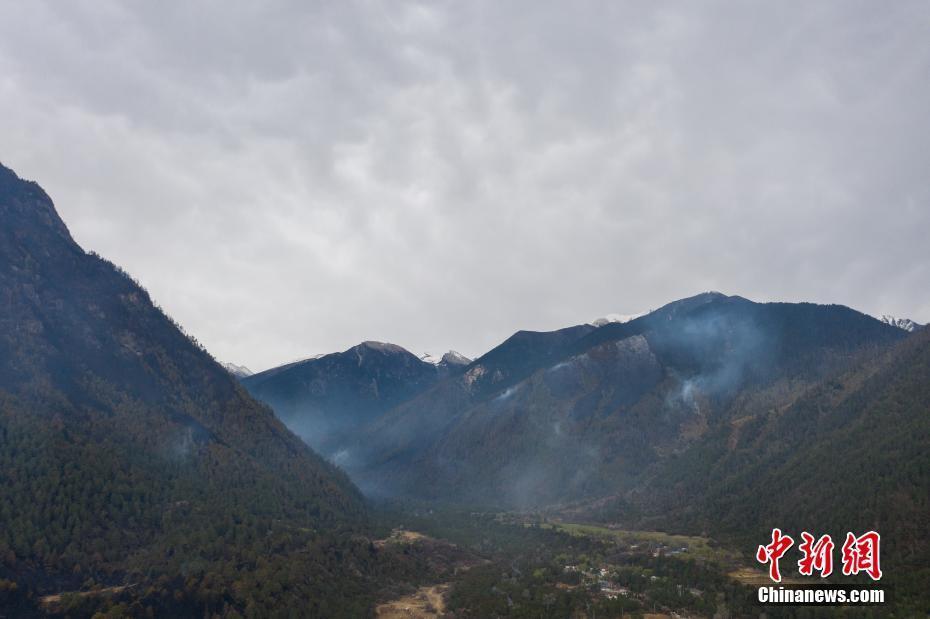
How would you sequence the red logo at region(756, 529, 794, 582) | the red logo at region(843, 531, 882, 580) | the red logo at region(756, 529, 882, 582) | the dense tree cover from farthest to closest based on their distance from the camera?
the red logo at region(756, 529, 794, 582), the dense tree cover, the red logo at region(756, 529, 882, 582), the red logo at region(843, 531, 882, 580)

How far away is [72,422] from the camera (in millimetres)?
126125

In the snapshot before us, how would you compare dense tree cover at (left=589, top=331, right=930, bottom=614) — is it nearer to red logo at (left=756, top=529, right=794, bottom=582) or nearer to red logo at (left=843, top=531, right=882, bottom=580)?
red logo at (left=843, top=531, right=882, bottom=580)

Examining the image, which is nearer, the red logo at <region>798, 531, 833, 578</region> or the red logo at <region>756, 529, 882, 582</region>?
the red logo at <region>756, 529, 882, 582</region>

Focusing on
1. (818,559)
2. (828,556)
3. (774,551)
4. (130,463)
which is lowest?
(818,559)

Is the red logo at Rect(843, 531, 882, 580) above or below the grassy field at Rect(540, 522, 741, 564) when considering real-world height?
above

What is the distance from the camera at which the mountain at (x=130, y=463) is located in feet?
307

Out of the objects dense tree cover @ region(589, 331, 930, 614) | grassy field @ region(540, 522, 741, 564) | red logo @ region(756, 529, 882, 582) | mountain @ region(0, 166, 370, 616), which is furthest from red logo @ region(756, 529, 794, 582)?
mountain @ region(0, 166, 370, 616)

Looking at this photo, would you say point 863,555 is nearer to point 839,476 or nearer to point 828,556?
point 828,556

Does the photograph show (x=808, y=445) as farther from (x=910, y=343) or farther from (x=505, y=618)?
(x=505, y=618)

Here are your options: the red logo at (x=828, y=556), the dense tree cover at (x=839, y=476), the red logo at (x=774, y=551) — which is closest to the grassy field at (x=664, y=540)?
the red logo at (x=774, y=551)

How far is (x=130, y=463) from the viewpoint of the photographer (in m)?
126

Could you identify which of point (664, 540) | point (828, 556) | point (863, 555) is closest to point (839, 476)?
point (828, 556)

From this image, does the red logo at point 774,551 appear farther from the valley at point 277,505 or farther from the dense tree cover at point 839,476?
the dense tree cover at point 839,476

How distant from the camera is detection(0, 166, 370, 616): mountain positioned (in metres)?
93.6
